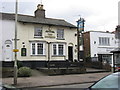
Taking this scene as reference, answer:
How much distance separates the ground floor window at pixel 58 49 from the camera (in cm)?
2697

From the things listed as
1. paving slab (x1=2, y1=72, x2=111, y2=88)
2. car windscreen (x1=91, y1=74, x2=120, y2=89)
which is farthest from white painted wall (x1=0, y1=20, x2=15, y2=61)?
car windscreen (x1=91, y1=74, x2=120, y2=89)

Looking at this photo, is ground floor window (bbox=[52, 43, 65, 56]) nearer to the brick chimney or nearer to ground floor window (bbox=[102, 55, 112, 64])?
the brick chimney

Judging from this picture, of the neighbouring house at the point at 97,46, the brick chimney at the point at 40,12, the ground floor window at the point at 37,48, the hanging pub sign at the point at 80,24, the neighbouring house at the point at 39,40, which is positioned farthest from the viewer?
the neighbouring house at the point at 97,46

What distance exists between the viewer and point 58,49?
27203 mm

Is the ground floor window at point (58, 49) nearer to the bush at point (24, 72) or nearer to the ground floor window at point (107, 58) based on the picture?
the bush at point (24, 72)

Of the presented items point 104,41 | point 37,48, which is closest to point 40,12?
point 37,48

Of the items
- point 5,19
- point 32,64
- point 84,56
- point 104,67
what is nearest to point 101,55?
point 84,56

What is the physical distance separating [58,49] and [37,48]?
3120 mm

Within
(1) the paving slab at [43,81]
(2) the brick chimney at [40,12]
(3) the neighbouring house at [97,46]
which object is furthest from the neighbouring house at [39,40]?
(1) the paving slab at [43,81]

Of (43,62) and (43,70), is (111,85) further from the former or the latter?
(43,62)

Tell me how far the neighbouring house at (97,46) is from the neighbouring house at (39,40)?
5.80 meters

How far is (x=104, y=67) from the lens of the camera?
26766 mm

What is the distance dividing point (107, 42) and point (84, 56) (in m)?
5.17

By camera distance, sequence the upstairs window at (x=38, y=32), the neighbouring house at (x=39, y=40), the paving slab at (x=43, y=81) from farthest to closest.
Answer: the upstairs window at (x=38, y=32) → the neighbouring house at (x=39, y=40) → the paving slab at (x=43, y=81)
